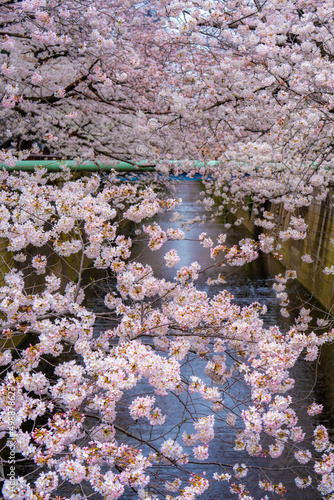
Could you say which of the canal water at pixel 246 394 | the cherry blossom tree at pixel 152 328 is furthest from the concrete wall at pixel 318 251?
the cherry blossom tree at pixel 152 328

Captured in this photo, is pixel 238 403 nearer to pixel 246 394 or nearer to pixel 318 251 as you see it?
pixel 246 394

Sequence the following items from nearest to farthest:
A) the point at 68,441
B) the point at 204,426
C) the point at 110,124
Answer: the point at 68,441 → the point at 204,426 → the point at 110,124

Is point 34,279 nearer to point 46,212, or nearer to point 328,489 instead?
point 46,212

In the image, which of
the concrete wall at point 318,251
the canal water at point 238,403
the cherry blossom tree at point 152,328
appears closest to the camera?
the cherry blossom tree at point 152,328

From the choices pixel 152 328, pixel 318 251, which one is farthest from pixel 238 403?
pixel 318 251

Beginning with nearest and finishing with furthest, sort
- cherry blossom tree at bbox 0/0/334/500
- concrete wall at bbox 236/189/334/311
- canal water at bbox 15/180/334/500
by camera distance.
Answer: cherry blossom tree at bbox 0/0/334/500, canal water at bbox 15/180/334/500, concrete wall at bbox 236/189/334/311

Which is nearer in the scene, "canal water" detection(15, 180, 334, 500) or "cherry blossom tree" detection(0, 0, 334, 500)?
"cherry blossom tree" detection(0, 0, 334, 500)

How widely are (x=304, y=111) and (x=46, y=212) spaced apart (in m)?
3.60

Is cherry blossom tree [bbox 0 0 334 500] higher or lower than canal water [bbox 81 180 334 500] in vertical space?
higher

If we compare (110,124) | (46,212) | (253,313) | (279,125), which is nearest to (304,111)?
(279,125)

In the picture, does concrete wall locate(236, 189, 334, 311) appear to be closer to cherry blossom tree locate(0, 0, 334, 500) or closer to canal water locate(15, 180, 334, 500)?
canal water locate(15, 180, 334, 500)

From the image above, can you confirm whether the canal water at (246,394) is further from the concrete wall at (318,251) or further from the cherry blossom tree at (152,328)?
the concrete wall at (318,251)

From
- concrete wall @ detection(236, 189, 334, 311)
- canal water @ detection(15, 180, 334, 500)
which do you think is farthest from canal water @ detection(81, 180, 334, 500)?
concrete wall @ detection(236, 189, 334, 311)

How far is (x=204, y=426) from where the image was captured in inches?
144
